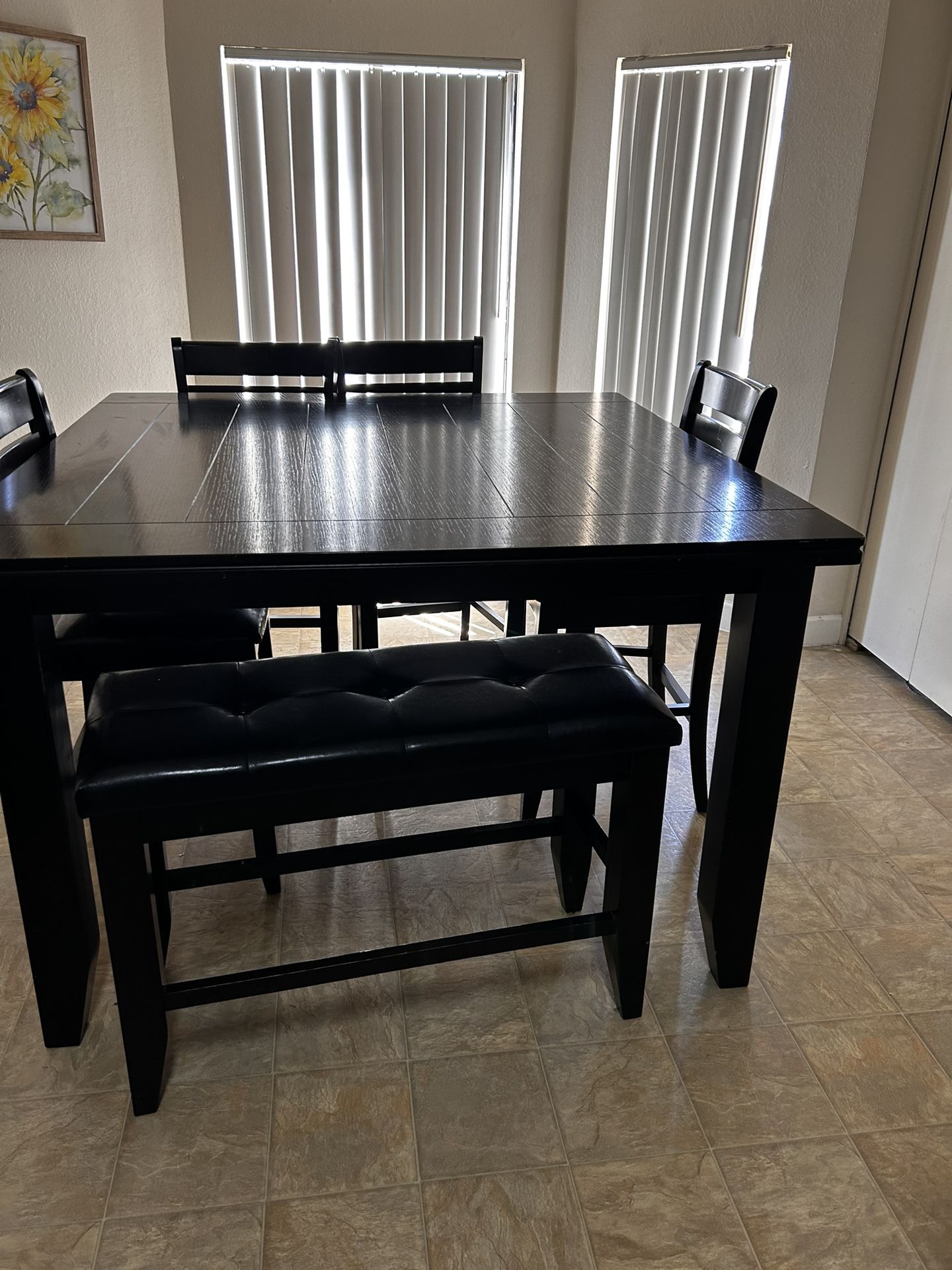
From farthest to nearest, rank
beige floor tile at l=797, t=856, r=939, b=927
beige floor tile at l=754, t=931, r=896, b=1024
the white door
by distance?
the white door < beige floor tile at l=797, t=856, r=939, b=927 < beige floor tile at l=754, t=931, r=896, b=1024

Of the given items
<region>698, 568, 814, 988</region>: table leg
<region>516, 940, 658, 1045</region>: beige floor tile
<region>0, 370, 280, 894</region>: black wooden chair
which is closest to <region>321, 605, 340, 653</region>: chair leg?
<region>0, 370, 280, 894</region>: black wooden chair

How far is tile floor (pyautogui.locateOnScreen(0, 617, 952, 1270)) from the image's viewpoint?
129cm

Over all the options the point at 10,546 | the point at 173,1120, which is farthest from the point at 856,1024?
the point at 10,546

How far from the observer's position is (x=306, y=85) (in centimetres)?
323

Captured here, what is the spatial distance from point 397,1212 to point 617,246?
10.2 feet

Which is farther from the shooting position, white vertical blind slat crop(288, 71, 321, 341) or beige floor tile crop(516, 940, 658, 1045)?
white vertical blind slat crop(288, 71, 321, 341)

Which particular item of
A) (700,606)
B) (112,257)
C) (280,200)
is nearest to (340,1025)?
(700,606)

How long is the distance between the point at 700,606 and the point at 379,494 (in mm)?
820

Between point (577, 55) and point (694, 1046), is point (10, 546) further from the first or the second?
point (577, 55)

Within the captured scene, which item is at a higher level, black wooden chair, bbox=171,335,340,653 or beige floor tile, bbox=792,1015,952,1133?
black wooden chair, bbox=171,335,340,653

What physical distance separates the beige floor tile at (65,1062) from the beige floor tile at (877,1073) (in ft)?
3.76

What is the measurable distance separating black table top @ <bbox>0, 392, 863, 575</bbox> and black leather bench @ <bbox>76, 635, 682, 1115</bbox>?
0.25 m

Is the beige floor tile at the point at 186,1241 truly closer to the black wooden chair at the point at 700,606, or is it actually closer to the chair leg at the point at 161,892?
the chair leg at the point at 161,892

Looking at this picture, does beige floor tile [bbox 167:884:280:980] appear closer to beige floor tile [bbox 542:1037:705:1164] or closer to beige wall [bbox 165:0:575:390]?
beige floor tile [bbox 542:1037:705:1164]
